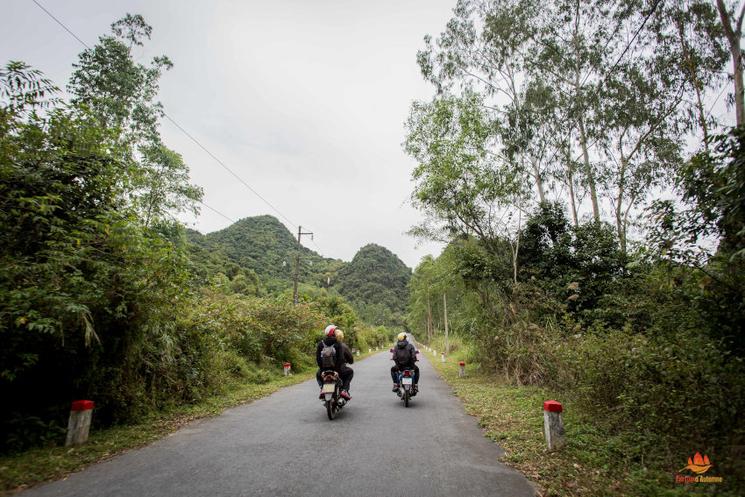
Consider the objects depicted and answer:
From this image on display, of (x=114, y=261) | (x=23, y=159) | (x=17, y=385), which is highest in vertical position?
(x=23, y=159)

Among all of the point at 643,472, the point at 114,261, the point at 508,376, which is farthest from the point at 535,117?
the point at 114,261

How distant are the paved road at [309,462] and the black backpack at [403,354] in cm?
162

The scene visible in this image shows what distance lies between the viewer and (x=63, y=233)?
4969mm

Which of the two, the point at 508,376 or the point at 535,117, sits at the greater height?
the point at 535,117

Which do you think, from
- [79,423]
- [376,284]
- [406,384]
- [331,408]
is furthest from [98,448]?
[376,284]

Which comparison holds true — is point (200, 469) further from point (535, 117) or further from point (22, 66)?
point (535, 117)

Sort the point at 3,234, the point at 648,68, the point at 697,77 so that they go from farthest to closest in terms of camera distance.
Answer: the point at 648,68 < the point at 697,77 < the point at 3,234

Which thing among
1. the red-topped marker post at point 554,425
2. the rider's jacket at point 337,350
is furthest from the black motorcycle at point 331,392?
the red-topped marker post at point 554,425

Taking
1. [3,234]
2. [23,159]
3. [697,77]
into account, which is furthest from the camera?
[697,77]

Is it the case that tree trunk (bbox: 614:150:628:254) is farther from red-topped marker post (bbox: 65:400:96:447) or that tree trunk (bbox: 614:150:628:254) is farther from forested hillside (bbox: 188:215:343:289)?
forested hillside (bbox: 188:215:343:289)

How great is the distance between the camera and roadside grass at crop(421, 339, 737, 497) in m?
3.58

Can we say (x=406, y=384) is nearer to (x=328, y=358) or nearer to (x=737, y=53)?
(x=328, y=358)

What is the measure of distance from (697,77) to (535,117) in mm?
5423
